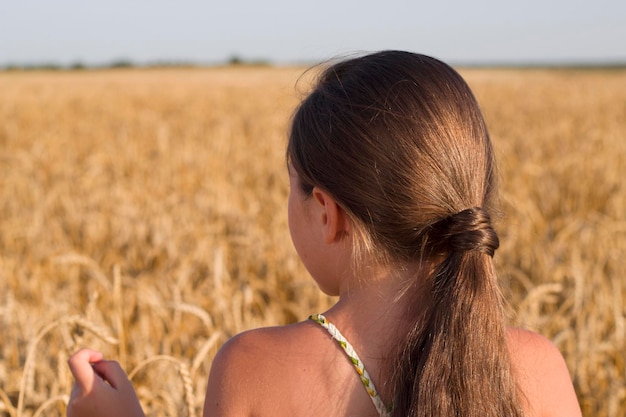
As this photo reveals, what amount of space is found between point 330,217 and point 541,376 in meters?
0.36

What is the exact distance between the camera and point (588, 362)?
2207 millimetres

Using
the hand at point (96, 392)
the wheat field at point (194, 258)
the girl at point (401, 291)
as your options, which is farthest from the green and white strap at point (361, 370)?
the hand at point (96, 392)

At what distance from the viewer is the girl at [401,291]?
1.03 metres

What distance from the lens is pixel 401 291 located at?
3.51 ft

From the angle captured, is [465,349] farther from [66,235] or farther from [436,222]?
[66,235]

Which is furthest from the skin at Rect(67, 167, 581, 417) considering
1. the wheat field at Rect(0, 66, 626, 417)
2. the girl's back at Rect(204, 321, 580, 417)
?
the wheat field at Rect(0, 66, 626, 417)

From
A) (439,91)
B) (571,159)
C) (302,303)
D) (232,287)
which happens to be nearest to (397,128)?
(439,91)

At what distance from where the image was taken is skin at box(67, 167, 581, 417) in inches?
41.2

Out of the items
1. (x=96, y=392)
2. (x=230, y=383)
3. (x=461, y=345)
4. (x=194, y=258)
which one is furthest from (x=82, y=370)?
(x=194, y=258)

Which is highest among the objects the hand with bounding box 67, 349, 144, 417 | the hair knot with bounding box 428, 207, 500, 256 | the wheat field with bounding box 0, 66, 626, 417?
the hair knot with bounding box 428, 207, 500, 256

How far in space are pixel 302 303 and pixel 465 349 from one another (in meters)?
1.75

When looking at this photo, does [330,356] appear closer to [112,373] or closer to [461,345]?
[461,345]

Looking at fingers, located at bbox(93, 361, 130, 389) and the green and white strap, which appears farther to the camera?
fingers, located at bbox(93, 361, 130, 389)

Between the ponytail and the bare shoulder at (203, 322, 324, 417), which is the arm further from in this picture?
the ponytail
